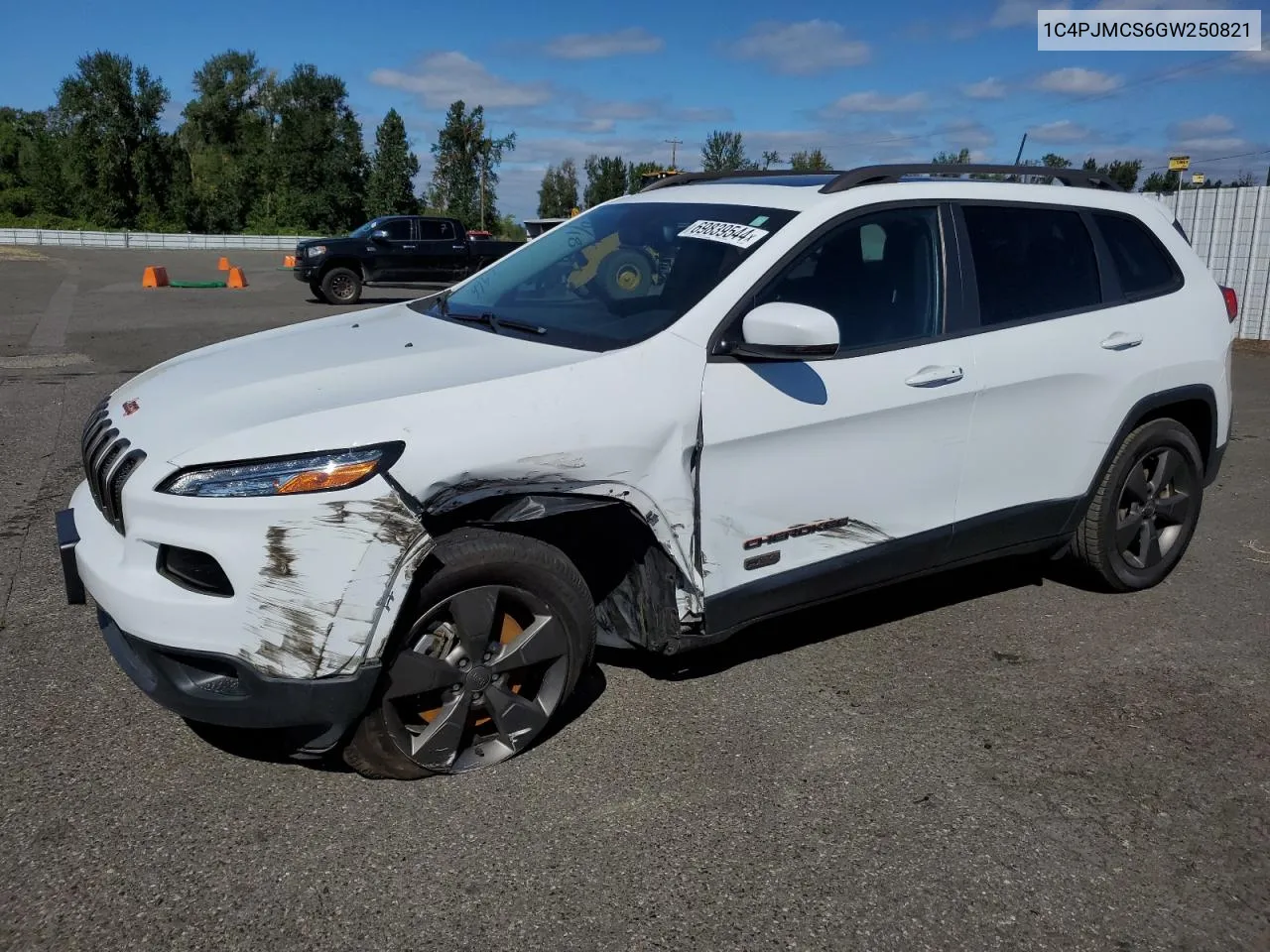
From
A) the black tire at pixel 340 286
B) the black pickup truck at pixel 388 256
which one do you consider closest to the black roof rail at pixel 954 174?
the black pickup truck at pixel 388 256

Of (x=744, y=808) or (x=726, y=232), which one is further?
(x=726, y=232)

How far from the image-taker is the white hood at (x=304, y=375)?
2.86 meters

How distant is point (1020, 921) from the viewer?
257 cm

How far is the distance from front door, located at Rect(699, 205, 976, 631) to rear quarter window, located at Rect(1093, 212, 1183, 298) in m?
1.03

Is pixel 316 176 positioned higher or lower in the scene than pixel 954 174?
higher

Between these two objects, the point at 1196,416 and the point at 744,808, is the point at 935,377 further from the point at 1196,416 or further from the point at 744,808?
the point at 1196,416

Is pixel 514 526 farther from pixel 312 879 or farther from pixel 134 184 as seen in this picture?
pixel 134 184

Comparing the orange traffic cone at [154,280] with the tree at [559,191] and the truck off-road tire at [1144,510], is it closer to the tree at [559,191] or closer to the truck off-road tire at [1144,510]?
the truck off-road tire at [1144,510]

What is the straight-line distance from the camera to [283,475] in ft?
8.76

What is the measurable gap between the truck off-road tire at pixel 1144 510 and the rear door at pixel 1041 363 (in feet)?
0.70

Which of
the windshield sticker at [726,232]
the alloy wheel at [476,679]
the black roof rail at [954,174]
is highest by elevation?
the black roof rail at [954,174]

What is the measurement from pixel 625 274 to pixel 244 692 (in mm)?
1975

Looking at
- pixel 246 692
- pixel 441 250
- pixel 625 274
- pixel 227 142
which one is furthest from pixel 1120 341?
pixel 227 142

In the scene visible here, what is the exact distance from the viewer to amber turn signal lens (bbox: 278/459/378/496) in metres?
2.66
